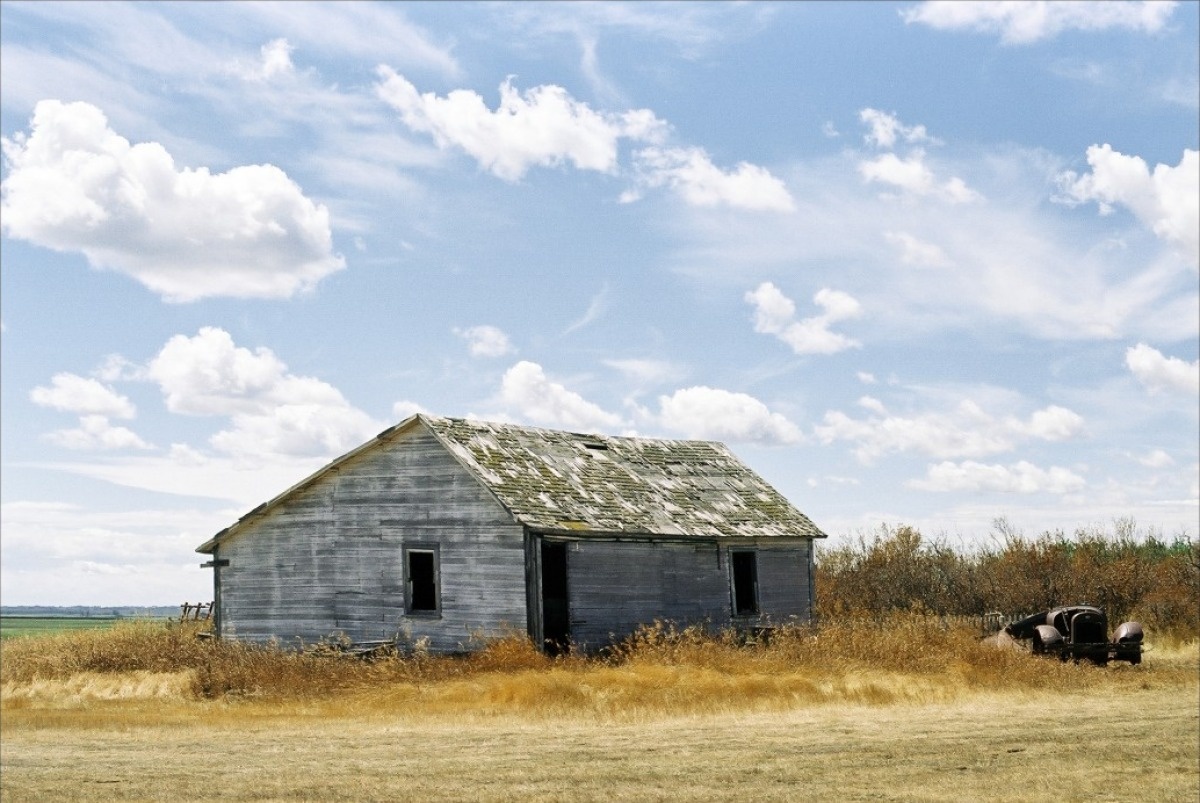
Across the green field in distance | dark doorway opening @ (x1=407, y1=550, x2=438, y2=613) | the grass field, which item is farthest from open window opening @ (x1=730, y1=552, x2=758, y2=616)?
the grass field

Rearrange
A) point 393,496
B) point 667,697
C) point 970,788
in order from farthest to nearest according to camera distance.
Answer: point 393,496, point 667,697, point 970,788

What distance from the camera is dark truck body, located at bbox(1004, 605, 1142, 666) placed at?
24.1m

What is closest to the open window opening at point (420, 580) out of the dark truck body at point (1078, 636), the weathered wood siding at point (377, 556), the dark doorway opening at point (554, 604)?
the weathered wood siding at point (377, 556)

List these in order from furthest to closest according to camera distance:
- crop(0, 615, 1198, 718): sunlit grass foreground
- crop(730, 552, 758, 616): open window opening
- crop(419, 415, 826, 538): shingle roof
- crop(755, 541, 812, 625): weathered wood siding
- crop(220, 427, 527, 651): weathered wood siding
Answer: crop(755, 541, 812, 625): weathered wood siding → crop(730, 552, 758, 616): open window opening → crop(419, 415, 826, 538): shingle roof → crop(220, 427, 527, 651): weathered wood siding → crop(0, 615, 1198, 718): sunlit grass foreground

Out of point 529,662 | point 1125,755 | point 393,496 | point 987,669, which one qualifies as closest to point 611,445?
point 393,496

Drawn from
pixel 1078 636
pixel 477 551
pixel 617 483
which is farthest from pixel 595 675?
pixel 1078 636

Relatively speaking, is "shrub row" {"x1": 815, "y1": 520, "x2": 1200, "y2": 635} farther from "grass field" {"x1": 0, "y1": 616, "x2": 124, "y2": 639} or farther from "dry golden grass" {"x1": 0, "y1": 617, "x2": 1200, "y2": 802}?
"grass field" {"x1": 0, "y1": 616, "x2": 124, "y2": 639}

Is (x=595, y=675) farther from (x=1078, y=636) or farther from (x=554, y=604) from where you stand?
(x=1078, y=636)

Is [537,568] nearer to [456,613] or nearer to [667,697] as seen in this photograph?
[456,613]

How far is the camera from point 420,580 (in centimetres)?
2456

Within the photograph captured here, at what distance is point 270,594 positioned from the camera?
25.8 meters

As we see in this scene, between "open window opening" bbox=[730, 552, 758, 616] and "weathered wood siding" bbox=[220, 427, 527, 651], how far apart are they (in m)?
6.46

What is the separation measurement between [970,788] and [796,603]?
17.2m

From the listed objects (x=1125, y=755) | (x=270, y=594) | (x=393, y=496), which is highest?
(x=393, y=496)
